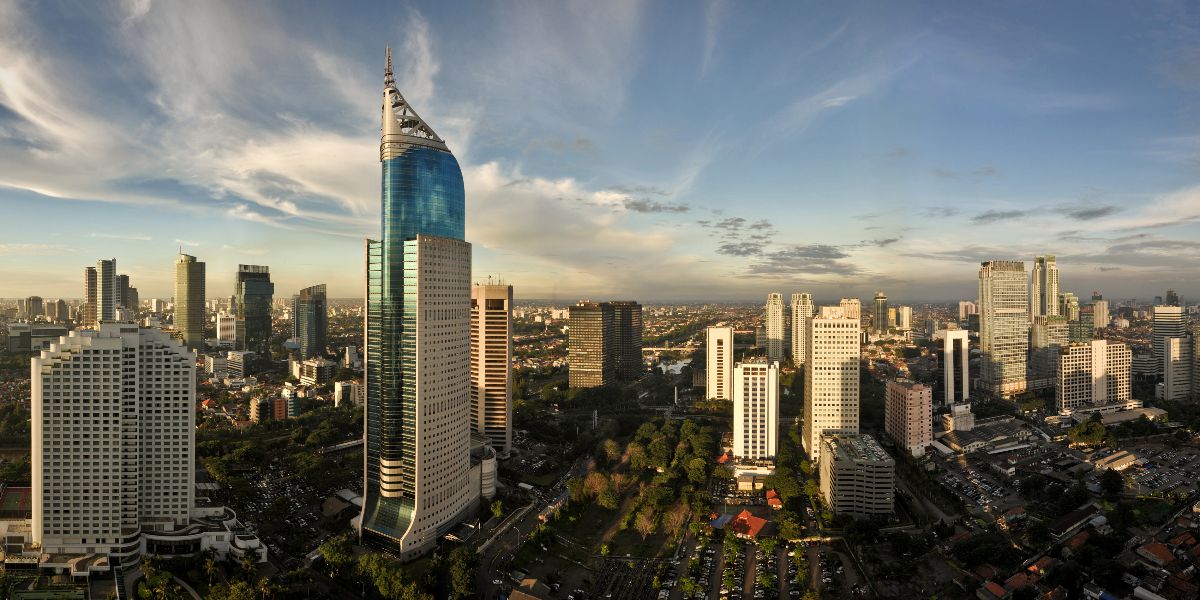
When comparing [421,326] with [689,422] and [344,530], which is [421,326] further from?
[689,422]

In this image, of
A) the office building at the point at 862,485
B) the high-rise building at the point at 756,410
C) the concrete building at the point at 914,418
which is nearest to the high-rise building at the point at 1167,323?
the concrete building at the point at 914,418

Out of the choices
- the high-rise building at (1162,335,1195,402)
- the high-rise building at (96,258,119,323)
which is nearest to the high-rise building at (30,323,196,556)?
the high-rise building at (96,258,119,323)

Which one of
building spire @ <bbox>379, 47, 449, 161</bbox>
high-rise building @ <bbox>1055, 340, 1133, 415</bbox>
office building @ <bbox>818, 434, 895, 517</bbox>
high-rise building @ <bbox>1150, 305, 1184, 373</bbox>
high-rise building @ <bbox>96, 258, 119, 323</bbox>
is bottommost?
office building @ <bbox>818, 434, 895, 517</bbox>

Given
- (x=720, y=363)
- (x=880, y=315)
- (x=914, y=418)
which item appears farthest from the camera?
(x=880, y=315)

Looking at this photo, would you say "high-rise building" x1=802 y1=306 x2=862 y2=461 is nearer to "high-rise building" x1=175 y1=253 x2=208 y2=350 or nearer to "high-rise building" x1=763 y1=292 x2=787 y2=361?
"high-rise building" x1=763 y1=292 x2=787 y2=361

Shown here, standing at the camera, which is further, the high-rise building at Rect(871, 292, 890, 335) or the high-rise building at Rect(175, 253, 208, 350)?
the high-rise building at Rect(871, 292, 890, 335)

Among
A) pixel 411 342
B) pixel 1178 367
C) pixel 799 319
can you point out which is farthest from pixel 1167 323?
pixel 411 342

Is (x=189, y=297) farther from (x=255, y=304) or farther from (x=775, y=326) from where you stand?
(x=775, y=326)

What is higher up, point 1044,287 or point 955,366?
point 1044,287
